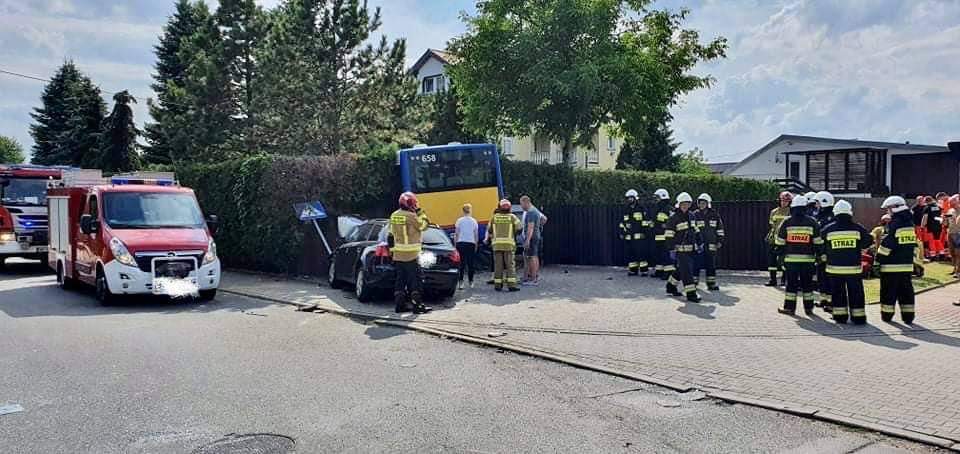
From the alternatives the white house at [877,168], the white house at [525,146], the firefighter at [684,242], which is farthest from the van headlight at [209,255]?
the white house at [525,146]

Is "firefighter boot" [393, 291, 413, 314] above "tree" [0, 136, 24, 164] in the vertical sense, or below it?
below

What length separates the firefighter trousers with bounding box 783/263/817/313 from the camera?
34.8 ft

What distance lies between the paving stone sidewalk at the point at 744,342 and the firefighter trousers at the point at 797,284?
0.72ft

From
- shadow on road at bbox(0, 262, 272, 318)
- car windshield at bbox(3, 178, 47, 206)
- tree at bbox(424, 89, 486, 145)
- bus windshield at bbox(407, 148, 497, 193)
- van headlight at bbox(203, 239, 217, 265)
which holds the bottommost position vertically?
shadow on road at bbox(0, 262, 272, 318)

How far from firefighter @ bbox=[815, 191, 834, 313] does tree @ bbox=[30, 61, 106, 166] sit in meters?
43.8

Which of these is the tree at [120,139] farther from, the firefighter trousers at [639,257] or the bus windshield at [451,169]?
the firefighter trousers at [639,257]

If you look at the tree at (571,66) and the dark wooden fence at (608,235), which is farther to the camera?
the tree at (571,66)

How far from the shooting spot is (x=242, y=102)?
109 ft

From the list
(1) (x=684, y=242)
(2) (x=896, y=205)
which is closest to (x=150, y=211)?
(1) (x=684, y=242)

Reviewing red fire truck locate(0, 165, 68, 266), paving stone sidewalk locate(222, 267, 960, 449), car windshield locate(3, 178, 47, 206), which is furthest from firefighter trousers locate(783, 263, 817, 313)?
car windshield locate(3, 178, 47, 206)

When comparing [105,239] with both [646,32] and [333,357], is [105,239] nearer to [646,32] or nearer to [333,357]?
[333,357]

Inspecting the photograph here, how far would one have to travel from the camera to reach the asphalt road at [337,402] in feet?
17.5

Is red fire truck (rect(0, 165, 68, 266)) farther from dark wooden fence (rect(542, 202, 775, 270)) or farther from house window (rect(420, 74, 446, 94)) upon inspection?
house window (rect(420, 74, 446, 94))

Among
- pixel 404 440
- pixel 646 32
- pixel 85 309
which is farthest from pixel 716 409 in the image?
pixel 646 32
